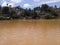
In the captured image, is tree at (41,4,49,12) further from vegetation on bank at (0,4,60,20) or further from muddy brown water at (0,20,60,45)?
muddy brown water at (0,20,60,45)

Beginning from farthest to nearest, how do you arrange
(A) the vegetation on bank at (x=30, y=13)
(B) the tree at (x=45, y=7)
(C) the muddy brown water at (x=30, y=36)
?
(B) the tree at (x=45, y=7) < (A) the vegetation on bank at (x=30, y=13) < (C) the muddy brown water at (x=30, y=36)

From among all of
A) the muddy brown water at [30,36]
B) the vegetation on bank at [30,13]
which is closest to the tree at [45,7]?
the vegetation on bank at [30,13]

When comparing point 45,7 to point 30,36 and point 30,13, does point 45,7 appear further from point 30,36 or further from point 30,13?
point 30,36

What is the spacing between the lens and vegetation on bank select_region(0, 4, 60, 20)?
52.6 ft

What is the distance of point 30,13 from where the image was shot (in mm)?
16391

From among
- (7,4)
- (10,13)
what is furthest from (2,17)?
(7,4)

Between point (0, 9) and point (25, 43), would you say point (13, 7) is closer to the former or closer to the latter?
point (0, 9)

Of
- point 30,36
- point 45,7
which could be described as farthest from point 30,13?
point 30,36

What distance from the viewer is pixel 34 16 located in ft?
53.8

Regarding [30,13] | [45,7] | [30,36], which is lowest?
[30,36]

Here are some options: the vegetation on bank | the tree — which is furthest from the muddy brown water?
the tree

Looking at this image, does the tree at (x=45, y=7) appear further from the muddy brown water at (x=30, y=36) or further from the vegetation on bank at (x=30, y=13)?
the muddy brown water at (x=30, y=36)

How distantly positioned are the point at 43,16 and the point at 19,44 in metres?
11.9

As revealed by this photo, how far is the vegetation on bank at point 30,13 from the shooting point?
16.0m
